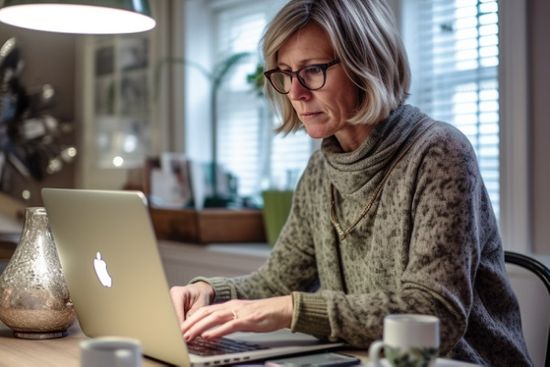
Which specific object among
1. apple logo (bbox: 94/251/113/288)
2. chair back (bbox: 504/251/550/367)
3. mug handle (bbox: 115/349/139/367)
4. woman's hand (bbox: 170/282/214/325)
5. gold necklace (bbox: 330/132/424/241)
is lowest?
chair back (bbox: 504/251/550/367)

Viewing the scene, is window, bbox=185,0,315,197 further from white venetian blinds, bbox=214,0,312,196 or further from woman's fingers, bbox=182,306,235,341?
woman's fingers, bbox=182,306,235,341

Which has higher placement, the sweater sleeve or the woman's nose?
the woman's nose

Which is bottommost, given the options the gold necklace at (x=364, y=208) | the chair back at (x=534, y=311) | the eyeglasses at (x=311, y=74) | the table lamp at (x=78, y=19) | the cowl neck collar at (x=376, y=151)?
the chair back at (x=534, y=311)

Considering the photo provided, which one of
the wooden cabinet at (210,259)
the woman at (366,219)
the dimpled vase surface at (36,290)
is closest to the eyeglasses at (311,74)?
the woman at (366,219)

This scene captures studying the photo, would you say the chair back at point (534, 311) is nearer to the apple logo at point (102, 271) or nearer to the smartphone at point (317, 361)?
the smartphone at point (317, 361)

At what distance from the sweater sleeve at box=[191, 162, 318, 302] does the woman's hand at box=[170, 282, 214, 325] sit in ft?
0.35

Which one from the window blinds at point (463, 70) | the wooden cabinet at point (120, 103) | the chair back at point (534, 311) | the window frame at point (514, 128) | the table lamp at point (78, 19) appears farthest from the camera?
the wooden cabinet at point (120, 103)

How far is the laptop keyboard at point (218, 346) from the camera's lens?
4.28ft

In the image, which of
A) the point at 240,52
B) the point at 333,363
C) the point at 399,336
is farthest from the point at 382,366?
the point at 240,52

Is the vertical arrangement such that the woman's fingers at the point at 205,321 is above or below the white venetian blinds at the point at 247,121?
below

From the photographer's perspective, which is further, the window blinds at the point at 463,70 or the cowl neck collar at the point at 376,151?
the window blinds at the point at 463,70

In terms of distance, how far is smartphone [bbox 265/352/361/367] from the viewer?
123 centimetres

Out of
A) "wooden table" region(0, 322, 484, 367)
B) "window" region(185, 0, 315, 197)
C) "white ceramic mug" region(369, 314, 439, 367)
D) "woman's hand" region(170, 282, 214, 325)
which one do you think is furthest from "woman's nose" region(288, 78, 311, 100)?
"window" region(185, 0, 315, 197)

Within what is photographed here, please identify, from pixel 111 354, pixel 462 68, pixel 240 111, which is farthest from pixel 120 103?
pixel 111 354
